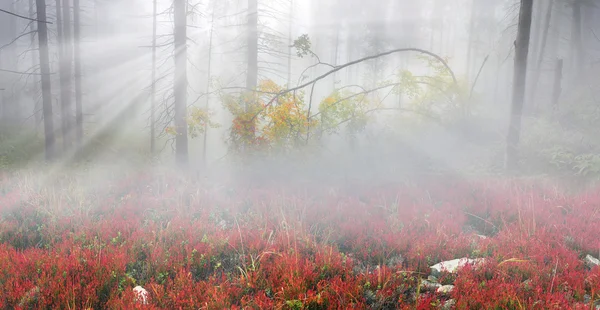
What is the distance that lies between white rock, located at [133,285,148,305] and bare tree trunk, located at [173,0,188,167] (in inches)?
389

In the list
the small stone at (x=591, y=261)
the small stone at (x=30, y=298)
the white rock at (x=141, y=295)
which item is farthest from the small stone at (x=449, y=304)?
the small stone at (x=30, y=298)

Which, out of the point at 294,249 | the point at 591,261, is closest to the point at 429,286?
the point at 294,249

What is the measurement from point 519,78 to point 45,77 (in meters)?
17.9

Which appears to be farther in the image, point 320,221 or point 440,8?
point 440,8

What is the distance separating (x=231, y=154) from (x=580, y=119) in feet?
58.3

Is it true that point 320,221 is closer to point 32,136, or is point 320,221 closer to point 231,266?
point 231,266

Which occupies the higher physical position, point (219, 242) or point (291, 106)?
point (291, 106)

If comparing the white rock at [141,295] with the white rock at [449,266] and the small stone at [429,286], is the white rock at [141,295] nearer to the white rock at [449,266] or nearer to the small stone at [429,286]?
the small stone at [429,286]

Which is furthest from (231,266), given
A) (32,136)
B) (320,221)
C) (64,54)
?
(32,136)

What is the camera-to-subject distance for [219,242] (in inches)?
235

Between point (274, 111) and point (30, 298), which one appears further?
point (274, 111)

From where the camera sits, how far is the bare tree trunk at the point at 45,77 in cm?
1436

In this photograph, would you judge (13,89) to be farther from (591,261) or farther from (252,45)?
(591,261)

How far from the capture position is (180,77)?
13.5 metres
